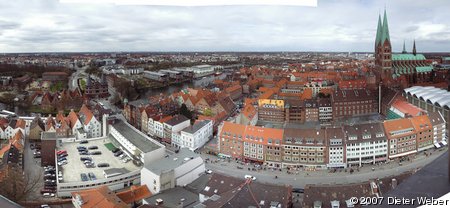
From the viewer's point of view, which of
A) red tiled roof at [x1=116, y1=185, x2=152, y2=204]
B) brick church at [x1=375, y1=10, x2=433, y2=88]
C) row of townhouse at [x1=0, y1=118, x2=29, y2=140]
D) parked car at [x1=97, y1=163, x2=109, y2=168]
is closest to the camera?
red tiled roof at [x1=116, y1=185, x2=152, y2=204]

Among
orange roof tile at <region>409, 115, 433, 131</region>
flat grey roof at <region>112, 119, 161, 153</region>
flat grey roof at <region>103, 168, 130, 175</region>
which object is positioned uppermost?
orange roof tile at <region>409, 115, 433, 131</region>

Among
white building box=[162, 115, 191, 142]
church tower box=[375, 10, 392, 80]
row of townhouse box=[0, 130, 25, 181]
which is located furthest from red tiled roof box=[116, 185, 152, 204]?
church tower box=[375, 10, 392, 80]

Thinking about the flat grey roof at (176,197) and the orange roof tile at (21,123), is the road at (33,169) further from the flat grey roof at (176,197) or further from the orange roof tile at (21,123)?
the flat grey roof at (176,197)

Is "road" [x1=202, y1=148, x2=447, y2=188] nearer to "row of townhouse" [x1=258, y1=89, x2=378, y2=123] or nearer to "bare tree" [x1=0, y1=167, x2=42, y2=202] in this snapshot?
"bare tree" [x1=0, y1=167, x2=42, y2=202]

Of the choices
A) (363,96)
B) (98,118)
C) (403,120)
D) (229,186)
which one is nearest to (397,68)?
(363,96)

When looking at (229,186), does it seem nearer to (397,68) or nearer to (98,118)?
(98,118)

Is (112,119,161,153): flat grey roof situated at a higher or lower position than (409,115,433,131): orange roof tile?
lower

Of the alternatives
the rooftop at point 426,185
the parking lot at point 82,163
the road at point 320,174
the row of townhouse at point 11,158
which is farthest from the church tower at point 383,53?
the rooftop at point 426,185

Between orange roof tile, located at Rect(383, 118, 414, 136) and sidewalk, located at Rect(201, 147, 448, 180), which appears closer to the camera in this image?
sidewalk, located at Rect(201, 147, 448, 180)
